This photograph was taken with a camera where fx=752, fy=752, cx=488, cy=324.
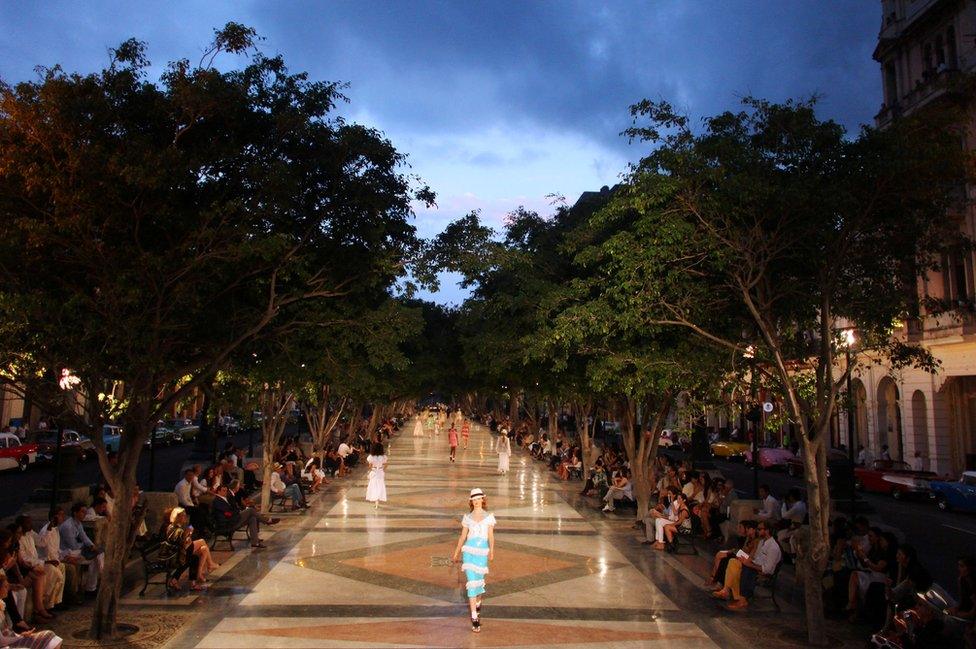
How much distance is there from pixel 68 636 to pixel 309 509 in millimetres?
10540

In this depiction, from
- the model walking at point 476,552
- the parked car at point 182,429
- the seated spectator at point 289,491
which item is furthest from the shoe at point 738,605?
the parked car at point 182,429

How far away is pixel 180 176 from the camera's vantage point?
9047 millimetres

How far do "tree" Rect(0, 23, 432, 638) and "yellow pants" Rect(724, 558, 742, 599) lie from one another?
7.34m

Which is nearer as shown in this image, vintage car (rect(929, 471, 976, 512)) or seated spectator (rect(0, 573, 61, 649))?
seated spectator (rect(0, 573, 61, 649))

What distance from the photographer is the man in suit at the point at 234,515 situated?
13.4 meters

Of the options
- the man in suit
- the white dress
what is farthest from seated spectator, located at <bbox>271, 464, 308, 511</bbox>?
the man in suit

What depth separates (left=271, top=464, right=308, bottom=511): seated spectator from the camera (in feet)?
60.2

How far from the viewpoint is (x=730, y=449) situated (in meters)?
41.7

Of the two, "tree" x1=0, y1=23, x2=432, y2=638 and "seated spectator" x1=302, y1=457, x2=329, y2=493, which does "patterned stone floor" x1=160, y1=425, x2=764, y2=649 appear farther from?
"seated spectator" x1=302, y1=457, x2=329, y2=493

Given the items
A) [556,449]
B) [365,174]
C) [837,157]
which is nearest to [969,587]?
[837,157]

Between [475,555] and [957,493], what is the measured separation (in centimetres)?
1908

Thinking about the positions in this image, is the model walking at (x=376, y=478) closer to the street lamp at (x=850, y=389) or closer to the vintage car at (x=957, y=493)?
the street lamp at (x=850, y=389)

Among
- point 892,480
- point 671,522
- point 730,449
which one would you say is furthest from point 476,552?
point 730,449

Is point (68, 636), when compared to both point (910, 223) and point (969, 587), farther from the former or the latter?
point (910, 223)
